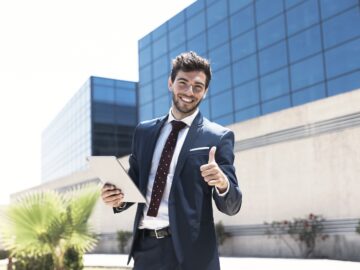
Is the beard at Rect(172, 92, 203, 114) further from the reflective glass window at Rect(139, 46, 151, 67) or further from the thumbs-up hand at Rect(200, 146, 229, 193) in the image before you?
the reflective glass window at Rect(139, 46, 151, 67)

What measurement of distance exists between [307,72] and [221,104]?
6227 millimetres

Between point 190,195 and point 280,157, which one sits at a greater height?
point 280,157

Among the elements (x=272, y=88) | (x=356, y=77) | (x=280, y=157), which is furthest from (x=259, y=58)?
(x=280, y=157)

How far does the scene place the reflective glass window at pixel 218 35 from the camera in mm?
29578

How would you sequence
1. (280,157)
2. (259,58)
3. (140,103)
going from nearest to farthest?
(280,157), (259,58), (140,103)

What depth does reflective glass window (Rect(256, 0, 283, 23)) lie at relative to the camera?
85.0 feet

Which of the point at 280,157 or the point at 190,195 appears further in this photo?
the point at 280,157

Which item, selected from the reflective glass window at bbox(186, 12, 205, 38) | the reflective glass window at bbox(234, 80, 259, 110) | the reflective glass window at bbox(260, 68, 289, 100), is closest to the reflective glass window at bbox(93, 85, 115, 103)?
the reflective glass window at bbox(186, 12, 205, 38)

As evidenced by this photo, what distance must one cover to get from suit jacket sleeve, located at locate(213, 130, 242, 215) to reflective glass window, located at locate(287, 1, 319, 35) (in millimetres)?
22432

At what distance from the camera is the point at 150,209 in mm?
2531

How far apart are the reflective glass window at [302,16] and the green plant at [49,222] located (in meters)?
17.8

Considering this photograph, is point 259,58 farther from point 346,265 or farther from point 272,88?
point 346,265

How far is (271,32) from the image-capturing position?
26219mm

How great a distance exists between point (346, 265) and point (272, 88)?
13.5 meters
